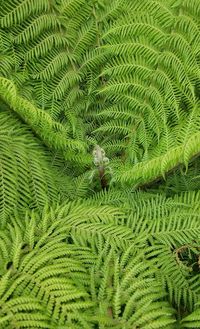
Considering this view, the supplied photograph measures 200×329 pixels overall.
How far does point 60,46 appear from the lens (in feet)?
8.90

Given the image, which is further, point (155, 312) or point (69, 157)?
point (69, 157)

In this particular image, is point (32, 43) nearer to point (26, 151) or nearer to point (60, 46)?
point (60, 46)

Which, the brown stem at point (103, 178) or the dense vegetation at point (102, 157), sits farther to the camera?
the brown stem at point (103, 178)

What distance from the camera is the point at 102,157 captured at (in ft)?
8.54

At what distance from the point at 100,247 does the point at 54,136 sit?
0.82 m

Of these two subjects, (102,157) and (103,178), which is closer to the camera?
(102,157)

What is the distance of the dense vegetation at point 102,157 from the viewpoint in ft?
6.07

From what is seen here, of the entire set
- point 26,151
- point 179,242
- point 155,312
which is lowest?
point 155,312

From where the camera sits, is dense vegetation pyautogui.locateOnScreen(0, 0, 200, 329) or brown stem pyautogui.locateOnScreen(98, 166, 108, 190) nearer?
dense vegetation pyautogui.locateOnScreen(0, 0, 200, 329)

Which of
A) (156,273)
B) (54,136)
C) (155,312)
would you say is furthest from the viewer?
(54,136)

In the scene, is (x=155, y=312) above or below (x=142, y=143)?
below

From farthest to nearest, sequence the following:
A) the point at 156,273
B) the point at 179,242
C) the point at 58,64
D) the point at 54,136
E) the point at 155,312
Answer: the point at 58,64, the point at 54,136, the point at 179,242, the point at 156,273, the point at 155,312

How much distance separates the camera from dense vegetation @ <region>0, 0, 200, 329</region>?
72.8 inches

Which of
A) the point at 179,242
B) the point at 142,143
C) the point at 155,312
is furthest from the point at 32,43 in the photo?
the point at 155,312
